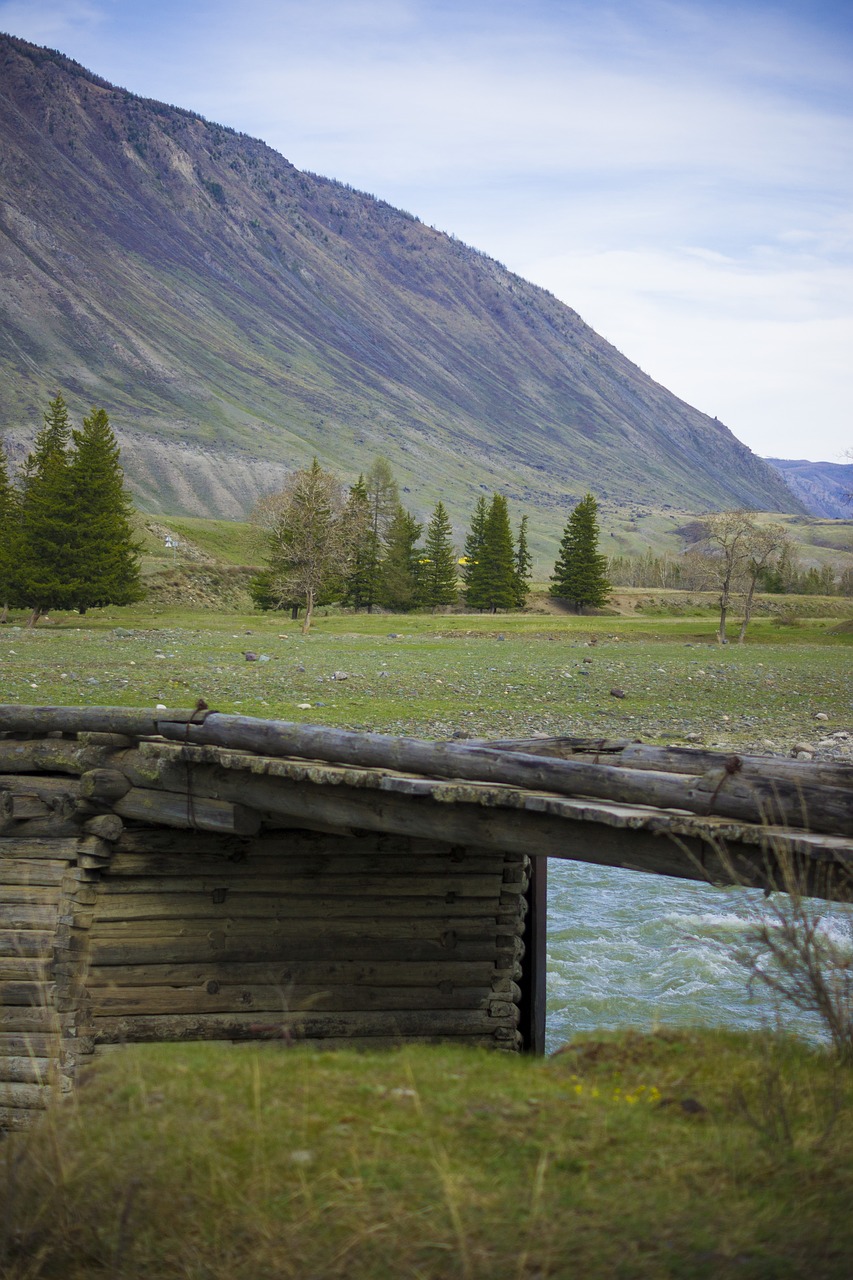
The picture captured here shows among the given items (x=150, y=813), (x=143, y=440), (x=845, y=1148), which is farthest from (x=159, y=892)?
(x=143, y=440)

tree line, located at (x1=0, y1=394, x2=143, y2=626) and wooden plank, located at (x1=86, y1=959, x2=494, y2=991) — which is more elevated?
tree line, located at (x1=0, y1=394, x2=143, y2=626)

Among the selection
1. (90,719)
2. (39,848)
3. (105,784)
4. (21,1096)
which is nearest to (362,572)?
(90,719)

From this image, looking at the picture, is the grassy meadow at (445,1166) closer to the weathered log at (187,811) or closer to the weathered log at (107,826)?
the weathered log at (187,811)

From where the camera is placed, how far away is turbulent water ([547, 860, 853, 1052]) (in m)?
12.2

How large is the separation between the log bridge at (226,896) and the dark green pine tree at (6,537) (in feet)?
142

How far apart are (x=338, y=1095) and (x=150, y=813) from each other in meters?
3.73

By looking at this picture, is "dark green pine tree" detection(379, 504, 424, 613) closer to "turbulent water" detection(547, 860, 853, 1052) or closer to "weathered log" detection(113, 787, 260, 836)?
"turbulent water" detection(547, 860, 853, 1052)

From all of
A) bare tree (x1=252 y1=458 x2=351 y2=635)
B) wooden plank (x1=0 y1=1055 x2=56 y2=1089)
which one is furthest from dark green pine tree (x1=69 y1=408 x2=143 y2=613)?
wooden plank (x1=0 y1=1055 x2=56 y2=1089)

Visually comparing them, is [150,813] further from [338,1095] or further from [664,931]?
[664,931]

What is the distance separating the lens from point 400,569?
2842 inches

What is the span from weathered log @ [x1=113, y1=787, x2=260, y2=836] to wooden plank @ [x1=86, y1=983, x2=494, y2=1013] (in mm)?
1370

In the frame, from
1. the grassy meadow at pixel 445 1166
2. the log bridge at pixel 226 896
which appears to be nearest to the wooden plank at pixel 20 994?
the log bridge at pixel 226 896

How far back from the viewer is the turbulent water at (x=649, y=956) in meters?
12.2

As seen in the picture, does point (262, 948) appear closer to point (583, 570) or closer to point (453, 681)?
point (453, 681)
